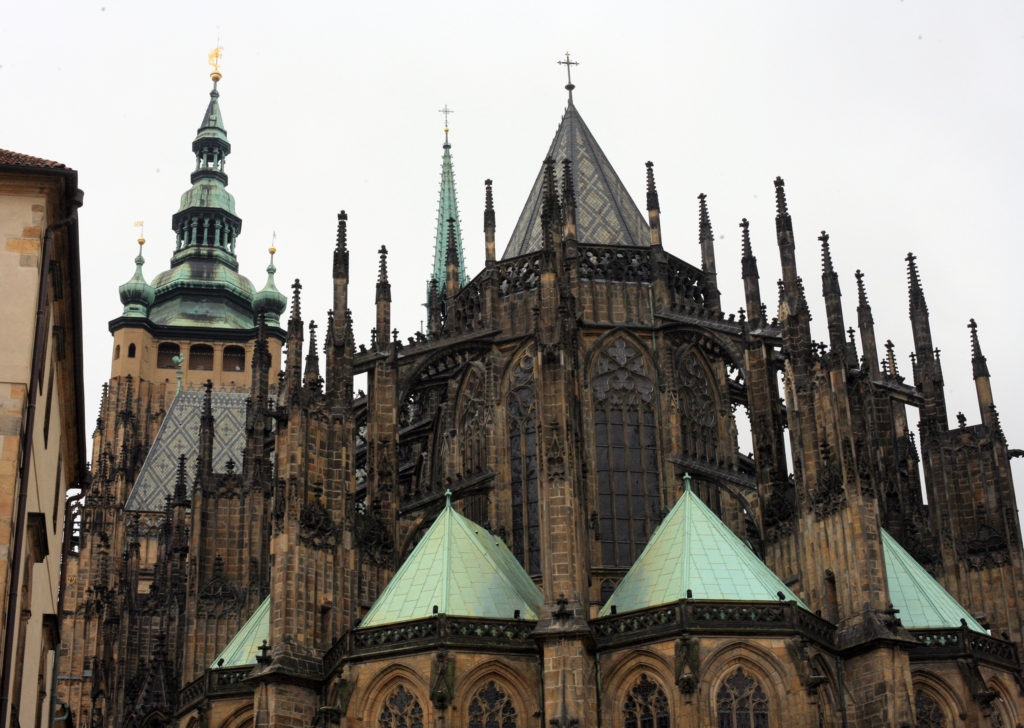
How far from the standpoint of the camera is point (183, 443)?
73.9m

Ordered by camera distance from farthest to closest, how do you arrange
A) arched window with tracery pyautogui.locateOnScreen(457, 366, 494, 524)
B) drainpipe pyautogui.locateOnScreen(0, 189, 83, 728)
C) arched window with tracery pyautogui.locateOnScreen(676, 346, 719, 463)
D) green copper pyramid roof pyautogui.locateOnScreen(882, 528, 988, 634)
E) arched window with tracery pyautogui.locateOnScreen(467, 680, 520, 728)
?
arched window with tracery pyautogui.locateOnScreen(676, 346, 719, 463)
arched window with tracery pyautogui.locateOnScreen(457, 366, 494, 524)
green copper pyramid roof pyautogui.locateOnScreen(882, 528, 988, 634)
arched window with tracery pyautogui.locateOnScreen(467, 680, 520, 728)
drainpipe pyautogui.locateOnScreen(0, 189, 83, 728)

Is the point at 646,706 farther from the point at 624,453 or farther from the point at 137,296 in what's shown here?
the point at 137,296

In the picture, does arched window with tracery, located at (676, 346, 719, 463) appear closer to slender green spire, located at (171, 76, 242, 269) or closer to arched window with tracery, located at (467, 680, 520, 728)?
arched window with tracery, located at (467, 680, 520, 728)

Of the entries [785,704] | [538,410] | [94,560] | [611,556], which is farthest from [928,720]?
[94,560]

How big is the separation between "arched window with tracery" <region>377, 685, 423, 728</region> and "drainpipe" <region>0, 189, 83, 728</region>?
1362cm

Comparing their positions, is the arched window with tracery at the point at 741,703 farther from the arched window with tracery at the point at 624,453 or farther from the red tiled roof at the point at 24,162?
the red tiled roof at the point at 24,162

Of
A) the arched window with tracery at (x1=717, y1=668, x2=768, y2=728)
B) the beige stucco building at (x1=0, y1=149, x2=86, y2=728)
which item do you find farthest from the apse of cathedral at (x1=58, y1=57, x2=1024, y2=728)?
the beige stucco building at (x1=0, y1=149, x2=86, y2=728)

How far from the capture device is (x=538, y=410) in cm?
3522

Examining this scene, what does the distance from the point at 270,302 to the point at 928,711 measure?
59.5 m

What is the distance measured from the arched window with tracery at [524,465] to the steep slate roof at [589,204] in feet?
17.2

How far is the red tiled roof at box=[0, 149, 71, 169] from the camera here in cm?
2192

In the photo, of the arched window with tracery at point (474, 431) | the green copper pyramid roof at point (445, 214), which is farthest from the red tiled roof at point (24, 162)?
the green copper pyramid roof at point (445, 214)

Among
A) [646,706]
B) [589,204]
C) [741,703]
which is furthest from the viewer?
[589,204]

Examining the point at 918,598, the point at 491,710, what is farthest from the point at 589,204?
→ the point at 491,710
